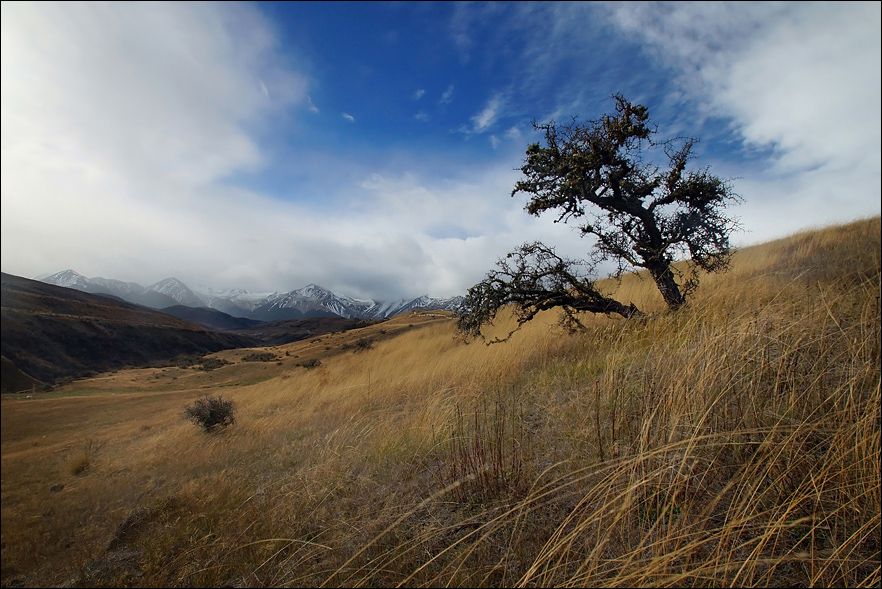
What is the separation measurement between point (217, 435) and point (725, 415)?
4871 millimetres

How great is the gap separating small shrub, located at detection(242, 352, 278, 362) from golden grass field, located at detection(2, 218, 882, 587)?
0.30ft

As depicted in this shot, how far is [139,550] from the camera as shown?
65.3 inches

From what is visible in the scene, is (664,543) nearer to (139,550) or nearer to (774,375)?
(774,375)

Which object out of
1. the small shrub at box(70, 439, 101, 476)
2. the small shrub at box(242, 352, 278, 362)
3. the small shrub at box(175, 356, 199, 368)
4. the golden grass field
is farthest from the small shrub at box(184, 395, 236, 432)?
the small shrub at box(70, 439, 101, 476)

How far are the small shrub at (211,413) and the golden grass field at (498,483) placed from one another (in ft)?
0.57

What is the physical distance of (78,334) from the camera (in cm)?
185

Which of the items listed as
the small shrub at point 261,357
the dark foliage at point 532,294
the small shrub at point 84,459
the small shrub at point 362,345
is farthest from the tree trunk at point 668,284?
the small shrub at point 84,459

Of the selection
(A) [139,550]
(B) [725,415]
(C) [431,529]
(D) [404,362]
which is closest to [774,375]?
(B) [725,415]

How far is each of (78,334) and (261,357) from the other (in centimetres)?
188

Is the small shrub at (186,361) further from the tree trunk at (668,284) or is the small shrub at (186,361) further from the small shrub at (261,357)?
the tree trunk at (668,284)

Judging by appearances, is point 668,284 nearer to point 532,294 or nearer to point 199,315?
point 532,294

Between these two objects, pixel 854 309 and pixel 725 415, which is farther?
pixel 854 309

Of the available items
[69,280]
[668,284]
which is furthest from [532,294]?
[69,280]

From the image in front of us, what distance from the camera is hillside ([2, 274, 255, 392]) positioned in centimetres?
145
